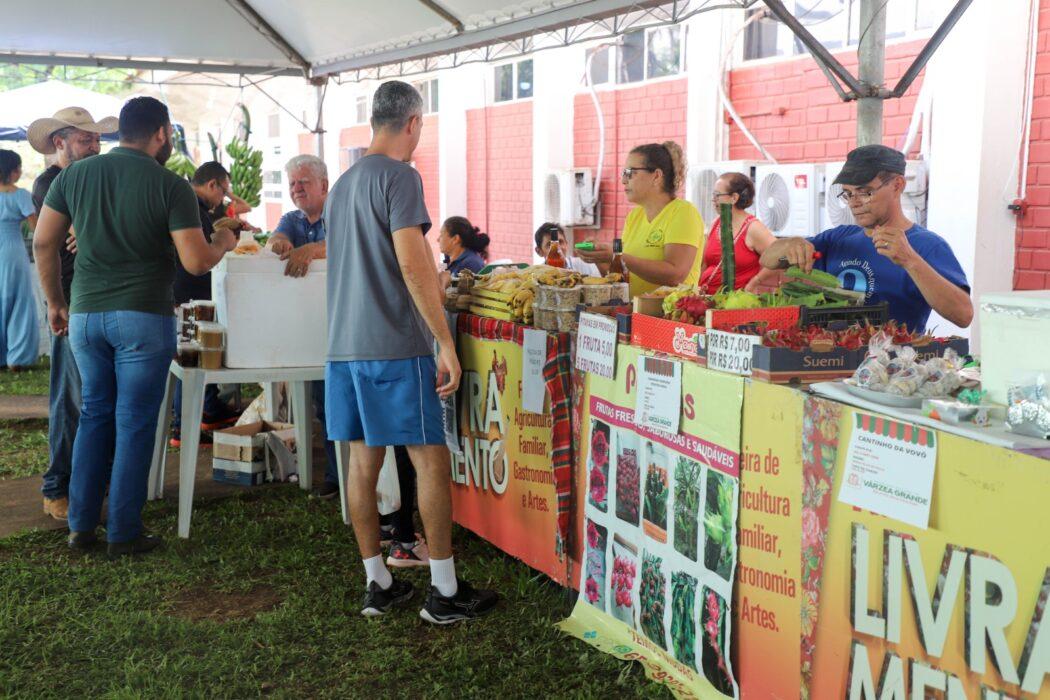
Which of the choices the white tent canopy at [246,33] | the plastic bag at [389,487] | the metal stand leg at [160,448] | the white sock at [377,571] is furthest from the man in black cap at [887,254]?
the white tent canopy at [246,33]

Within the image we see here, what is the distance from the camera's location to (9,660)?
3.12m

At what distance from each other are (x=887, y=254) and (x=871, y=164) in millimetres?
307

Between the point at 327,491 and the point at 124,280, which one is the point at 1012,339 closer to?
the point at 124,280

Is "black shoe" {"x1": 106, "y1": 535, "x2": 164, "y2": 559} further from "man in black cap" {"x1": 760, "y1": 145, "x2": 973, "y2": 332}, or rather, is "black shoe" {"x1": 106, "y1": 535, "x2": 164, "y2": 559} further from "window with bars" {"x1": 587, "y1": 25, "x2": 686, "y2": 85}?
"window with bars" {"x1": 587, "y1": 25, "x2": 686, "y2": 85}

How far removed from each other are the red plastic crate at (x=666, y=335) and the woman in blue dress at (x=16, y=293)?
705 cm

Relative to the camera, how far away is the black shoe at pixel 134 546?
13.1 feet

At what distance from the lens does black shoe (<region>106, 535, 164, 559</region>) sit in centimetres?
399

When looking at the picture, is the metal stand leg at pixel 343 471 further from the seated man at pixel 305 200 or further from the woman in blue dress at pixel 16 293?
the woman in blue dress at pixel 16 293

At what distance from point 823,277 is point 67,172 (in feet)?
9.40

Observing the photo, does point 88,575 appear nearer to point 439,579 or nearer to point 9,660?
point 9,660

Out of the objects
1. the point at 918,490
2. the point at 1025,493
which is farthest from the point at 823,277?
the point at 1025,493

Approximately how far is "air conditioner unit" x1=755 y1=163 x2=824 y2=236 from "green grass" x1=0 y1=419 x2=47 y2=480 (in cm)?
500

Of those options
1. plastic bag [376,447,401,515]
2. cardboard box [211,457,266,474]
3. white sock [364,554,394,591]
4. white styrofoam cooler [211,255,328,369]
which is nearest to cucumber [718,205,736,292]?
white sock [364,554,394,591]

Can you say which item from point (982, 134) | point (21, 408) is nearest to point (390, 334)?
point (982, 134)
